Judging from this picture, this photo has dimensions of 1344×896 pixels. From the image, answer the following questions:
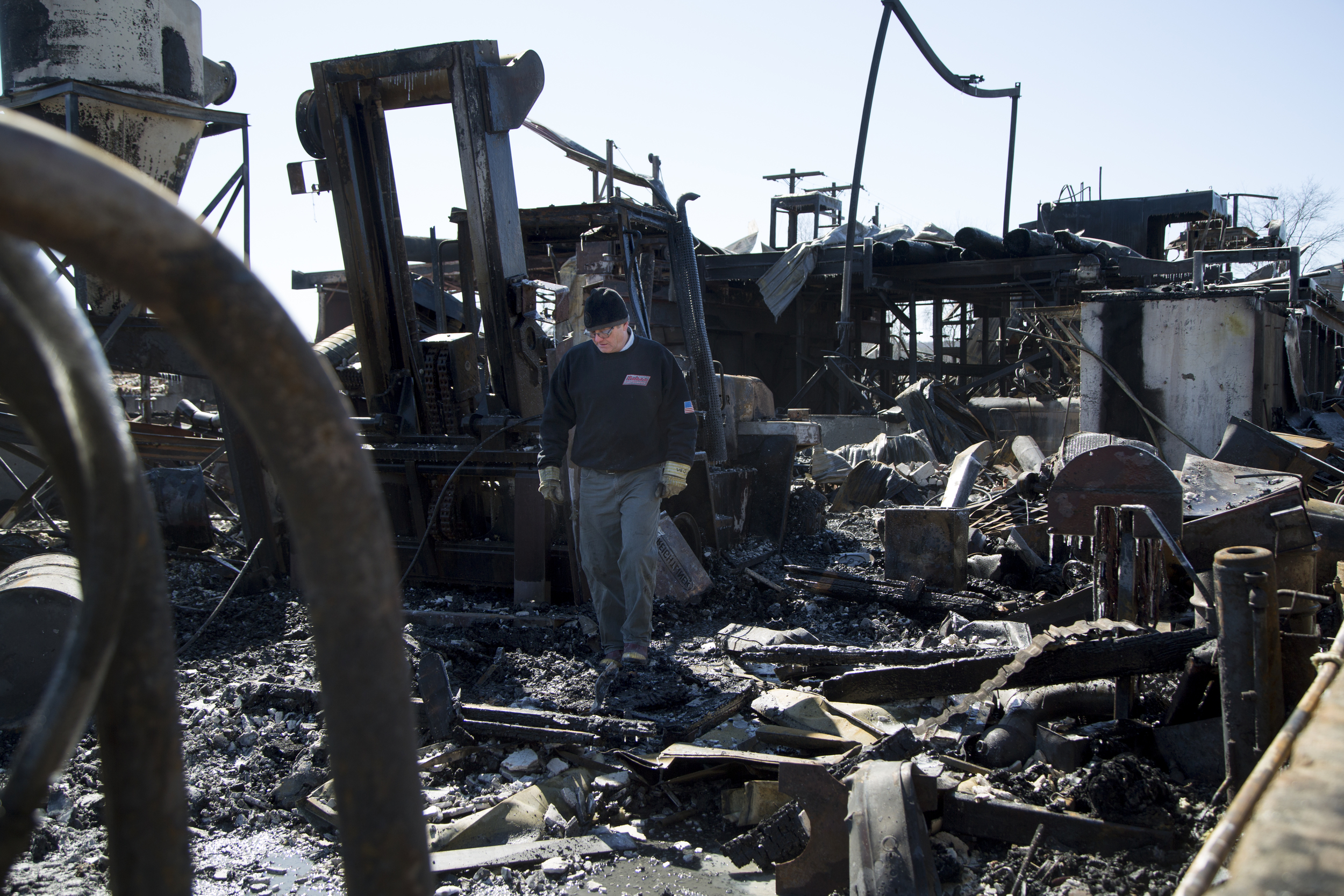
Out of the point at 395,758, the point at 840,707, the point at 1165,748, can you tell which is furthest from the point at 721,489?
the point at 395,758

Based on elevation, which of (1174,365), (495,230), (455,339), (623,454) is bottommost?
(623,454)

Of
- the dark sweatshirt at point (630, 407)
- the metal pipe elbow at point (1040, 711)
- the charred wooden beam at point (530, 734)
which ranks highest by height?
the dark sweatshirt at point (630, 407)

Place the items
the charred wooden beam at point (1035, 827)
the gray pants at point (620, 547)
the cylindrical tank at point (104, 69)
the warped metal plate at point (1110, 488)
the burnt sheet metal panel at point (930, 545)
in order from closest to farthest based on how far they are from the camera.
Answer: the charred wooden beam at point (1035, 827) → the warped metal plate at point (1110, 488) → the gray pants at point (620, 547) → the burnt sheet metal panel at point (930, 545) → the cylindrical tank at point (104, 69)

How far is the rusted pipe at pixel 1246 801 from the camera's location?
1289mm

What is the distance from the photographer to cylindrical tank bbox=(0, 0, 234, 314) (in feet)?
23.4

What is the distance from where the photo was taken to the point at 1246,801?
1424 millimetres

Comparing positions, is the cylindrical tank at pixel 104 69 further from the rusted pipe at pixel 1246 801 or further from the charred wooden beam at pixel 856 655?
the rusted pipe at pixel 1246 801

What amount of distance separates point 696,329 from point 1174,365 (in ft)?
18.0

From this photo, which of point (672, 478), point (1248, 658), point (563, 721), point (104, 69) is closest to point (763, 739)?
point (563, 721)

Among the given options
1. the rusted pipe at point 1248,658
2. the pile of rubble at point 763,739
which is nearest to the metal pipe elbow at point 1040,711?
the pile of rubble at point 763,739

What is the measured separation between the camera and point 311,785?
3475mm

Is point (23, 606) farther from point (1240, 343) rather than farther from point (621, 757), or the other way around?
point (1240, 343)

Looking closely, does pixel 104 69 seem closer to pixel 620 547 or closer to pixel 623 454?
pixel 623 454

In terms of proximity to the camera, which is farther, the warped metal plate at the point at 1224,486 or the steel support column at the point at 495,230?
the steel support column at the point at 495,230
